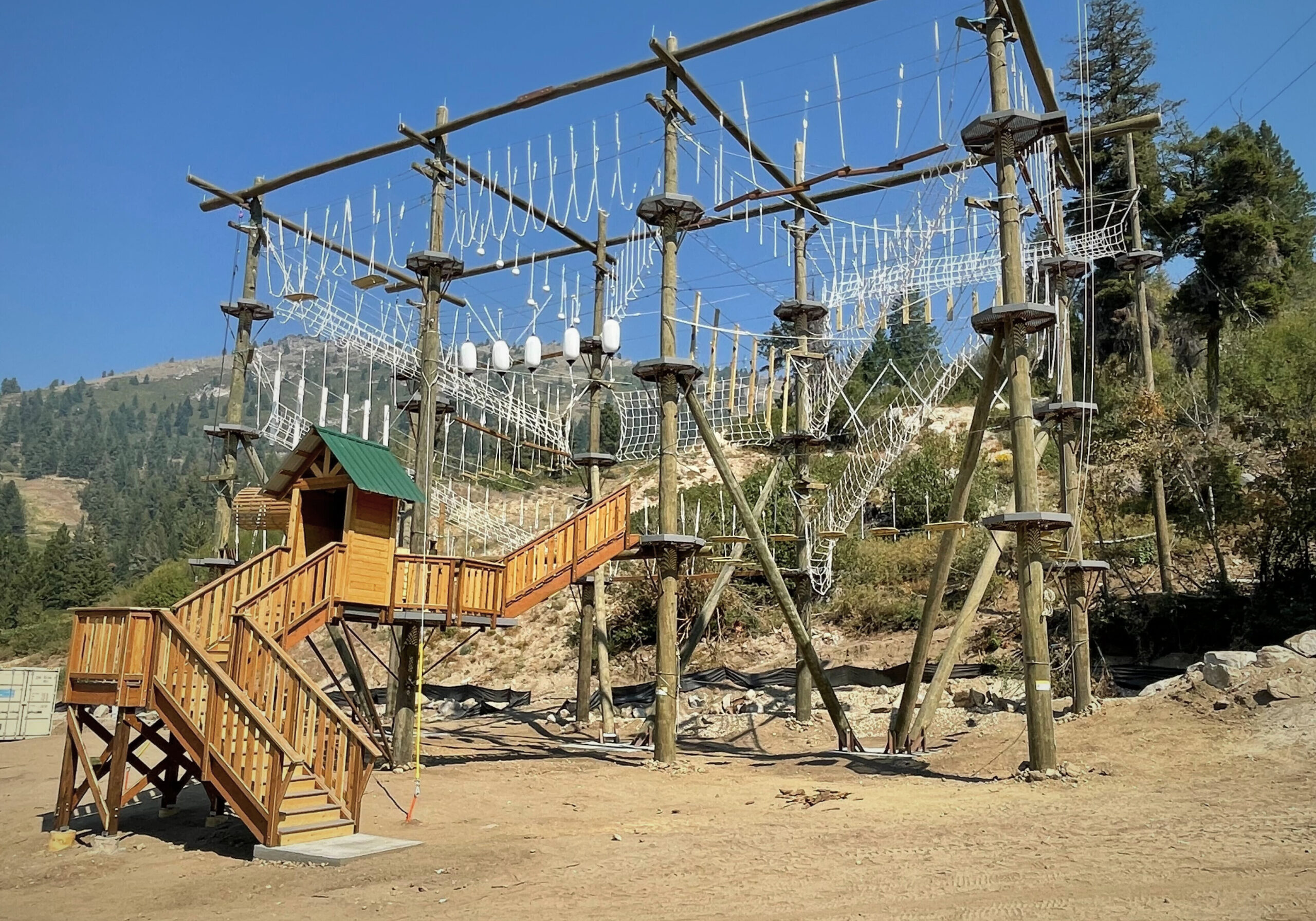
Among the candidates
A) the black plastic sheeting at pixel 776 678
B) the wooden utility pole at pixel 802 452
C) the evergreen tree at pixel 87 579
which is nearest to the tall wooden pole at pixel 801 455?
the wooden utility pole at pixel 802 452

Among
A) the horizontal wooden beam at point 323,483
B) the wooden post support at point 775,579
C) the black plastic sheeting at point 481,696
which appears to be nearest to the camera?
the horizontal wooden beam at point 323,483

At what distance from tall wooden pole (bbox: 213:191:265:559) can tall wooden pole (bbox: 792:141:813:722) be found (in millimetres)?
10512

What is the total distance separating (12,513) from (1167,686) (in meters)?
161

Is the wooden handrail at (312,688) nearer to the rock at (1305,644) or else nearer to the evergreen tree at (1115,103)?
the rock at (1305,644)

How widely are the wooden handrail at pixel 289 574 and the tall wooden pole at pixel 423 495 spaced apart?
153 cm

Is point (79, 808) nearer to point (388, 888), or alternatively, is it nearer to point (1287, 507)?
point (388, 888)

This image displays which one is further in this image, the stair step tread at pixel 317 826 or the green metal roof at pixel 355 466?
the green metal roof at pixel 355 466

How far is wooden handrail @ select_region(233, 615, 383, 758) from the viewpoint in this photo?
32.2 ft

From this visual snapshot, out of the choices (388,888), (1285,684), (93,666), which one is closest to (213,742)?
(93,666)

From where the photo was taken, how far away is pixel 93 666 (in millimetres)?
10820

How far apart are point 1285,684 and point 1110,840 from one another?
5.99 meters

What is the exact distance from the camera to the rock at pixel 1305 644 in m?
12.8

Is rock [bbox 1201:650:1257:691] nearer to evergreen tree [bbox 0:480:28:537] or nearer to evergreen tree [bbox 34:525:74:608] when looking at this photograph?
evergreen tree [bbox 34:525:74:608]

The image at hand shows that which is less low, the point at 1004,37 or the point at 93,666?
the point at 1004,37
